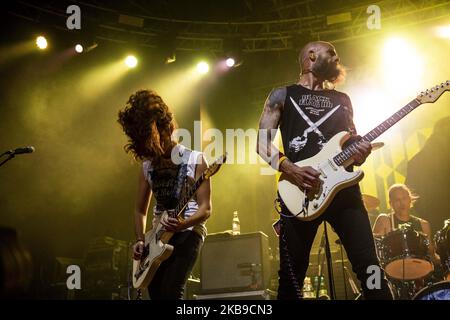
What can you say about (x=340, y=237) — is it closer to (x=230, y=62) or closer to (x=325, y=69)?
(x=325, y=69)

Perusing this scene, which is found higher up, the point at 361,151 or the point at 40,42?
the point at 40,42

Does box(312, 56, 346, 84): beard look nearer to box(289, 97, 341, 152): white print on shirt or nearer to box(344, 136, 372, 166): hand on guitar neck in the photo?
box(289, 97, 341, 152): white print on shirt

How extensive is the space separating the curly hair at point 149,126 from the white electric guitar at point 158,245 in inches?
17.9

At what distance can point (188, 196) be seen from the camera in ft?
10.3

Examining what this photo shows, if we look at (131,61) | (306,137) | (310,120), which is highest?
(131,61)

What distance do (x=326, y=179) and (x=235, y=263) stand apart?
3.51 m

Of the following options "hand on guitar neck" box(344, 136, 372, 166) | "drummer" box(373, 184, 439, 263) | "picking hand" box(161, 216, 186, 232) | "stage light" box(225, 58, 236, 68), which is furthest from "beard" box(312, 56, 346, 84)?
"stage light" box(225, 58, 236, 68)

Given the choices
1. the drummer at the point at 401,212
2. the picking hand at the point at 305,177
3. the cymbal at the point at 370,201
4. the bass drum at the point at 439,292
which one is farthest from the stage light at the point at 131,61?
the bass drum at the point at 439,292

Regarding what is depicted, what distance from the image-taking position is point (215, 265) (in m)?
6.21

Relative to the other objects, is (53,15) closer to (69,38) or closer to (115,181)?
(69,38)

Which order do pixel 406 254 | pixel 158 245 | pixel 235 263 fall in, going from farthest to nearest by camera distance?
1. pixel 235 263
2. pixel 406 254
3. pixel 158 245

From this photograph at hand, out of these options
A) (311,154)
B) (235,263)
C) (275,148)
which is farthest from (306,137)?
(235,263)

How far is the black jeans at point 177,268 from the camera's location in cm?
292

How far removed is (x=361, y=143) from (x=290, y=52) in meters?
7.05
